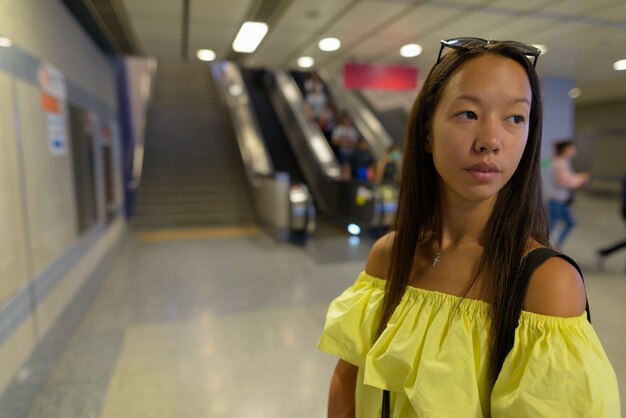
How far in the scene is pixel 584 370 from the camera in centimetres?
70

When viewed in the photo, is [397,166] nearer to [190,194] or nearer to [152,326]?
[190,194]

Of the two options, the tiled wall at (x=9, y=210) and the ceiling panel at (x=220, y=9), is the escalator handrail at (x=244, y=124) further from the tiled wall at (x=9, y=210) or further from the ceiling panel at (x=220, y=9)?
the tiled wall at (x=9, y=210)

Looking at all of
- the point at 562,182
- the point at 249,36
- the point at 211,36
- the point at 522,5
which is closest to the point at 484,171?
the point at 522,5

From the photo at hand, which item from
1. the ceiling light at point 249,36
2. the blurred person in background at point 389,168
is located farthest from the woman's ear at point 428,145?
the blurred person in background at point 389,168

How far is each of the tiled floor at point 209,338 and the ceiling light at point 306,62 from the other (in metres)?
3.30

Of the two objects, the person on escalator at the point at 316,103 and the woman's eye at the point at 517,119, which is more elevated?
the person on escalator at the point at 316,103

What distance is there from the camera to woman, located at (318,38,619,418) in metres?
0.74

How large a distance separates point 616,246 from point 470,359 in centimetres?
471

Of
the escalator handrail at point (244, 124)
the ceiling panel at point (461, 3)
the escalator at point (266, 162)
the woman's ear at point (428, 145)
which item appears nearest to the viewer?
the woman's ear at point (428, 145)

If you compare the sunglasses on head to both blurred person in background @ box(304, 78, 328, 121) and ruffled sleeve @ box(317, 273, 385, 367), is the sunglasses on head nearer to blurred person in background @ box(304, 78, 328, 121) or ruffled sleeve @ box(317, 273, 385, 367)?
ruffled sleeve @ box(317, 273, 385, 367)

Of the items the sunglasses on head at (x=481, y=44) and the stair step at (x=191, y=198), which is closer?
the sunglasses on head at (x=481, y=44)

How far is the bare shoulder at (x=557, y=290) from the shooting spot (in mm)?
752

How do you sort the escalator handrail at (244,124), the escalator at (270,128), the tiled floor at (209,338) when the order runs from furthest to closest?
the escalator at (270,128)
the escalator handrail at (244,124)
the tiled floor at (209,338)

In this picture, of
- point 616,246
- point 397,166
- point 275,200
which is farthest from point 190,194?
point 616,246
